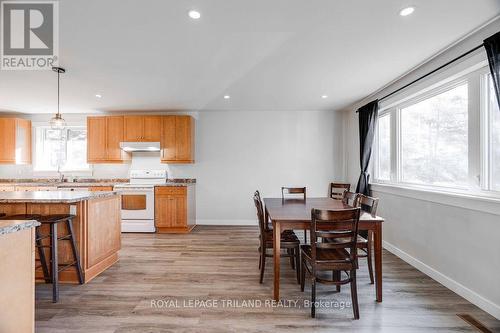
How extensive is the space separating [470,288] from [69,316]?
352 centimetres

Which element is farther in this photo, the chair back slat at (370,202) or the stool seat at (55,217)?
the chair back slat at (370,202)

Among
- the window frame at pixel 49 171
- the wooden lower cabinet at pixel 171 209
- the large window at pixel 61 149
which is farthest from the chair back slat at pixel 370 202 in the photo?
the large window at pixel 61 149

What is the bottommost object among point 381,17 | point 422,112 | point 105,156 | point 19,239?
point 19,239

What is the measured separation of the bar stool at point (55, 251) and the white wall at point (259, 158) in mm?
2802

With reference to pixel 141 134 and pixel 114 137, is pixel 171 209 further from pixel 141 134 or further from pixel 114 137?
pixel 114 137

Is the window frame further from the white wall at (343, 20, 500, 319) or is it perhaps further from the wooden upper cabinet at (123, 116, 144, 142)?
the white wall at (343, 20, 500, 319)

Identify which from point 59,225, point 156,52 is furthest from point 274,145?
point 59,225

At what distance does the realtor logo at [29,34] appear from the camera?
6.10 ft

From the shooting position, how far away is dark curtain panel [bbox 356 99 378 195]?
3893 mm

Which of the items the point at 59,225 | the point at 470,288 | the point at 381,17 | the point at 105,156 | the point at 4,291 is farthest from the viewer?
the point at 105,156

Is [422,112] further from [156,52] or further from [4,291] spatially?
[4,291]

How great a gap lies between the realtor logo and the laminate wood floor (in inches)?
95.0

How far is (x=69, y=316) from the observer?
2.00 meters

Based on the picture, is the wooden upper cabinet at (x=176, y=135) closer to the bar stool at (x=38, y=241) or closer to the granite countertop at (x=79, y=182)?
the granite countertop at (x=79, y=182)
